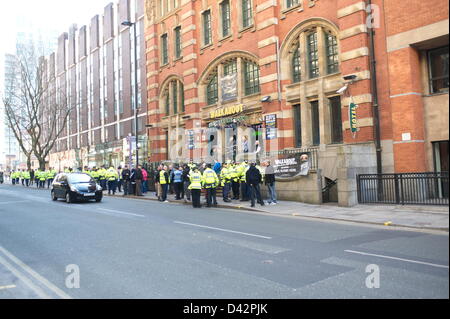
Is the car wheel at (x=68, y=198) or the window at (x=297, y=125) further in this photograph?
the window at (x=297, y=125)

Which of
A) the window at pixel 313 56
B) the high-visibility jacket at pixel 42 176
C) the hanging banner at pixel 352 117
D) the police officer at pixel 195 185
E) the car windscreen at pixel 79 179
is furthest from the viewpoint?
the high-visibility jacket at pixel 42 176

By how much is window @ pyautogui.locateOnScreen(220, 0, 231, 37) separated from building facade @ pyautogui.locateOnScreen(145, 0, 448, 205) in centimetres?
6

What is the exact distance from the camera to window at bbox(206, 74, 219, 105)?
2588 cm

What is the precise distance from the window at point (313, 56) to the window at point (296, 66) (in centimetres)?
78

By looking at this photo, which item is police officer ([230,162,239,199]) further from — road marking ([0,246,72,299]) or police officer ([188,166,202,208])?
road marking ([0,246,72,299])

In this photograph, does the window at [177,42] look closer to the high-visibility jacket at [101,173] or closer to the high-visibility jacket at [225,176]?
the high-visibility jacket at [101,173]

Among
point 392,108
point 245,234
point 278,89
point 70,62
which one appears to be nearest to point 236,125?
point 278,89

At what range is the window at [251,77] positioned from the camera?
899 inches

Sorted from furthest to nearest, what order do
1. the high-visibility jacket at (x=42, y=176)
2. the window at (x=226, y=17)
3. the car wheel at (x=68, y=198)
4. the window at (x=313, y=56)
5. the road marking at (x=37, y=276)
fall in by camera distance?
the high-visibility jacket at (x=42, y=176) < the window at (x=226, y=17) < the window at (x=313, y=56) < the car wheel at (x=68, y=198) < the road marking at (x=37, y=276)

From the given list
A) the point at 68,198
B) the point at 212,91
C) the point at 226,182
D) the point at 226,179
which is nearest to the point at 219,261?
the point at 226,179

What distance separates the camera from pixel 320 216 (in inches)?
490

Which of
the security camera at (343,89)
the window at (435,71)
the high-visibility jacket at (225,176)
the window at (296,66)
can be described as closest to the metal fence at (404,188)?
the window at (435,71)

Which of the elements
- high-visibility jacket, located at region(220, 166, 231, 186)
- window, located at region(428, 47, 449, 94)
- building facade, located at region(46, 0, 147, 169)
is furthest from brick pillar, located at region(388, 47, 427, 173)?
building facade, located at region(46, 0, 147, 169)
